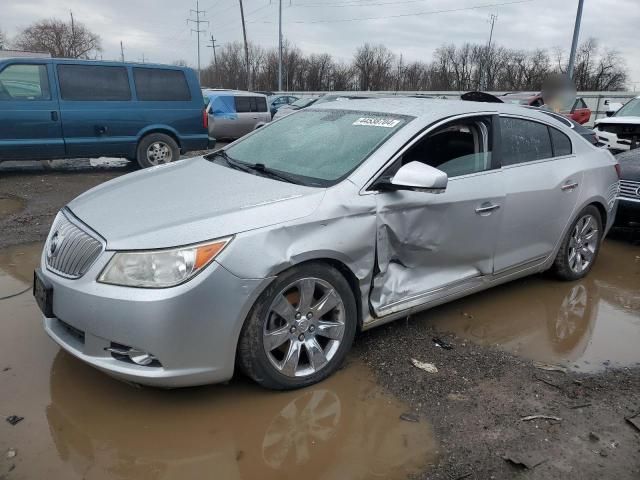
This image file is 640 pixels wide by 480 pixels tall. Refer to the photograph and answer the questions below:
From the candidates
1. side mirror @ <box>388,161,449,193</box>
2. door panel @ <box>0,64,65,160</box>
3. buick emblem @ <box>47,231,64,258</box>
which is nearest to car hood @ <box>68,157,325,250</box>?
buick emblem @ <box>47,231,64,258</box>

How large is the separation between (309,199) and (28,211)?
17.2ft

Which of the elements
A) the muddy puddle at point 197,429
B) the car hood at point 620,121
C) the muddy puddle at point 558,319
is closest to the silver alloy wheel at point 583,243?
the muddy puddle at point 558,319

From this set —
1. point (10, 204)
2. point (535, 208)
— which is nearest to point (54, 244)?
point (535, 208)

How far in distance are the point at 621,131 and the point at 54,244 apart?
37.1 ft

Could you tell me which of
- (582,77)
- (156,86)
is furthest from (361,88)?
(156,86)

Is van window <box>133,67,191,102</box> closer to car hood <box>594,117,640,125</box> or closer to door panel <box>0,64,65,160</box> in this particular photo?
door panel <box>0,64,65,160</box>

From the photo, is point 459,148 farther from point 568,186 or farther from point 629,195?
point 629,195

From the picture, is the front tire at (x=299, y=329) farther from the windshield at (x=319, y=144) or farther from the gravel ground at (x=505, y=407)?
the windshield at (x=319, y=144)

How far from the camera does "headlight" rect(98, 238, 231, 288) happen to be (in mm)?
2545

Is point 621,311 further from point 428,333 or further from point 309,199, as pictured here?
point 309,199

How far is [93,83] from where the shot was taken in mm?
8961

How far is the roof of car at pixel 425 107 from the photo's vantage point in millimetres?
3689

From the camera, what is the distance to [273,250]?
273 centimetres

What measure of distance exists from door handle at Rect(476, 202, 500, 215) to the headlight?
198 cm
